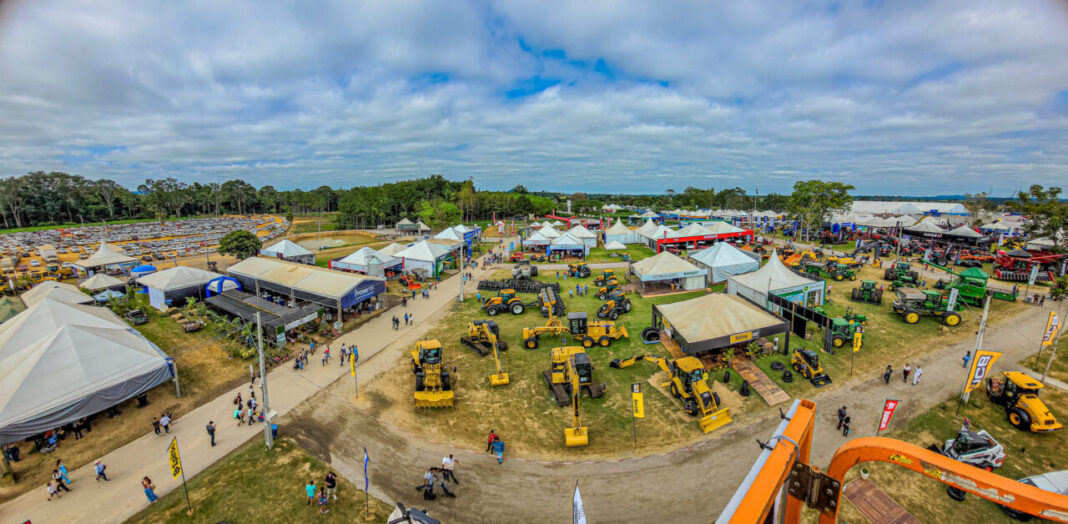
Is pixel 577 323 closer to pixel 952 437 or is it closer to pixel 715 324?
pixel 715 324

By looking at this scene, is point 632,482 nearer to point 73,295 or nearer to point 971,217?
point 73,295

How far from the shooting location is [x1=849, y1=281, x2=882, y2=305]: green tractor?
24.7 metres

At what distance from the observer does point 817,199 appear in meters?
48.2

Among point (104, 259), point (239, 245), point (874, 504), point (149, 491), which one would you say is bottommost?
point (149, 491)

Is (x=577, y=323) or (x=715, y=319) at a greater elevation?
(x=715, y=319)

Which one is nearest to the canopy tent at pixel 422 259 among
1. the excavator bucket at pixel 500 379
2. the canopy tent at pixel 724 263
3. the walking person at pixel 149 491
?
the excavator bucket at pixel 500 379

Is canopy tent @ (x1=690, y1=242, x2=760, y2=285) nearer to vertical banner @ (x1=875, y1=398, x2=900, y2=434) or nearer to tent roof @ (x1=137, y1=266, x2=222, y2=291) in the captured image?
vertical banner @ (x1=875, y1=398, x2=900, y2=434)

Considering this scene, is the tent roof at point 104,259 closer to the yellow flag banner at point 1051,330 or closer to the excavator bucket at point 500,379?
the excavator bucket at point 500,379

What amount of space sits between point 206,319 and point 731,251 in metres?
38.4

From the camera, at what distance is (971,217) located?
6216 cm

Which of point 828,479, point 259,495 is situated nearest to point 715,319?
point 828,479

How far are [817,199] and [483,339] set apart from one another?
1930 inches

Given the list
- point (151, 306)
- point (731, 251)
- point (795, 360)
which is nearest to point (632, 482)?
point (795, 360)

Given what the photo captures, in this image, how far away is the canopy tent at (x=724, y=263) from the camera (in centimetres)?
3005
